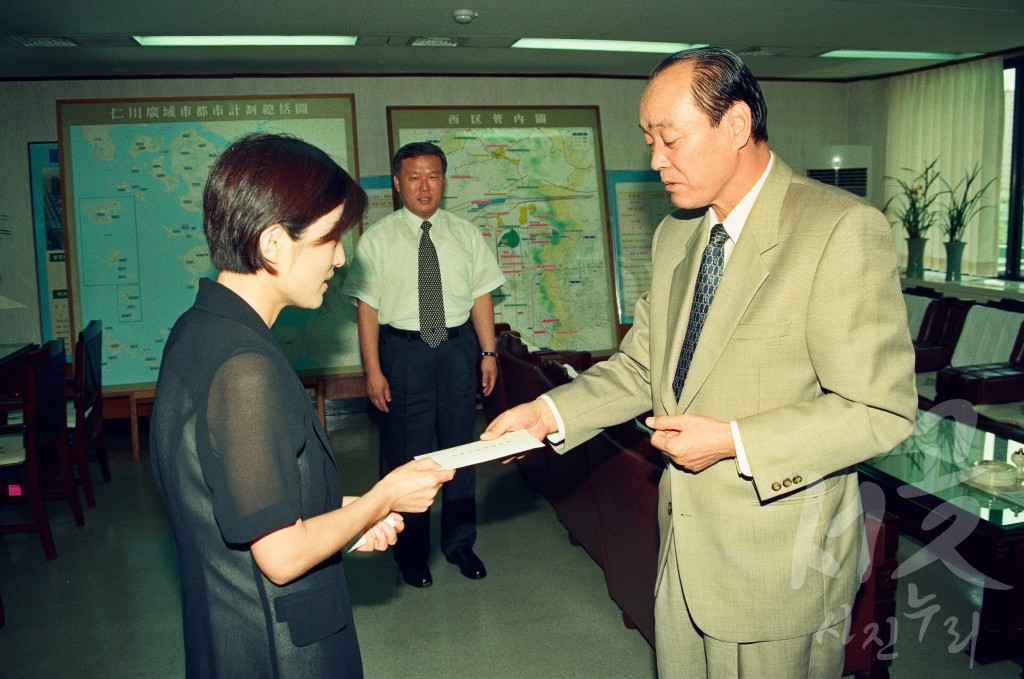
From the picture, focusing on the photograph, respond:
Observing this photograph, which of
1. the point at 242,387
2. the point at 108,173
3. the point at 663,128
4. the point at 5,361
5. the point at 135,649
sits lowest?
the point at 135,649

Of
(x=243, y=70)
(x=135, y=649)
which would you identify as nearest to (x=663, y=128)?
(x=135, y=649)

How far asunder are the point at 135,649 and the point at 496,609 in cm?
151

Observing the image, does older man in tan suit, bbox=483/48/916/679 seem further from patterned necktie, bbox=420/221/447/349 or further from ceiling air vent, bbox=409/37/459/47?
ceiling air vent, bbox=409/37/459/47

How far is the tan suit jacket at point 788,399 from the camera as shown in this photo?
1.39 meters

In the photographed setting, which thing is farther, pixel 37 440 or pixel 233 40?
pixel 233 40

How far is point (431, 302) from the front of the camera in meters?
3.47

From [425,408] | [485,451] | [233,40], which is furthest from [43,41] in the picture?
[485,451]

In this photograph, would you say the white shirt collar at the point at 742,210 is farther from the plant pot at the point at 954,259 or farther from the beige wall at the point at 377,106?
the plant pot at the point at 954,259

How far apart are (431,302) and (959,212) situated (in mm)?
4910

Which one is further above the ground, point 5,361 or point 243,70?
point 243,70

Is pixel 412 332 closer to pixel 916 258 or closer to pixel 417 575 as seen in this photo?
pixel 417 575

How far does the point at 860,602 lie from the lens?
93.8 inches

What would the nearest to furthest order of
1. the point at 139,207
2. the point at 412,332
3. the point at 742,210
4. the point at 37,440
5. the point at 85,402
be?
the point at 742,210 → the point at 412,332 → the point at 37,440 → the point at 85,402 → the point at 139,207

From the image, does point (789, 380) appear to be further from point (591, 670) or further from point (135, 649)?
point (135, 649)
